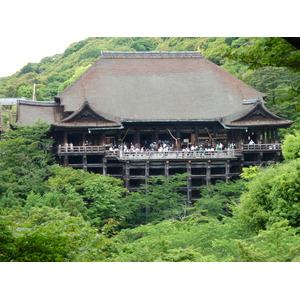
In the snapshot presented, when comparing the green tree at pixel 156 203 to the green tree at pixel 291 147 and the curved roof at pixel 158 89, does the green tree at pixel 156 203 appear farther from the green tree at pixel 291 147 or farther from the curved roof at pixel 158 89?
the green tree at pixel 291 147

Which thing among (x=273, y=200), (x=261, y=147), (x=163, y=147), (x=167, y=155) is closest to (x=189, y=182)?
(x=167, y=155)

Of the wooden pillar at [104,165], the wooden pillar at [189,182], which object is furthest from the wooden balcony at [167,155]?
the wooden pillar at [189,182]

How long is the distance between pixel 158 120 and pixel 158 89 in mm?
1609

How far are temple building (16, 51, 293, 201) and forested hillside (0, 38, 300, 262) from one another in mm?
801

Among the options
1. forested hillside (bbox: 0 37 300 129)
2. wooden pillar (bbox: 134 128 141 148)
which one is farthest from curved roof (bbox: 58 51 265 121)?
wooden pillar (bbox: 134 128 141 148)

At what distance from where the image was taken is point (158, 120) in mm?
24422

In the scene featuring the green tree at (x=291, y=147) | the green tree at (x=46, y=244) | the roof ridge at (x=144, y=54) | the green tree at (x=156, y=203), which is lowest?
the green tree at (x=156, y=203)

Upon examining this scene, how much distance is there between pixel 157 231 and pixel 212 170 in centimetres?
850

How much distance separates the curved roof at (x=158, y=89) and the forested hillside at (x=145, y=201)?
2.66ft

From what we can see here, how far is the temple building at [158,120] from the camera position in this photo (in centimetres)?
2362

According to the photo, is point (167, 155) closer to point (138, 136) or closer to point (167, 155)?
point (167, 155)

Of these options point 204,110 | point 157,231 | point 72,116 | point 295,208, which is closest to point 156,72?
point 204,110

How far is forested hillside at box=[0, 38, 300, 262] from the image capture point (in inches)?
463

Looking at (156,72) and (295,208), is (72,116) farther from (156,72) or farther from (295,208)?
(295,208)
